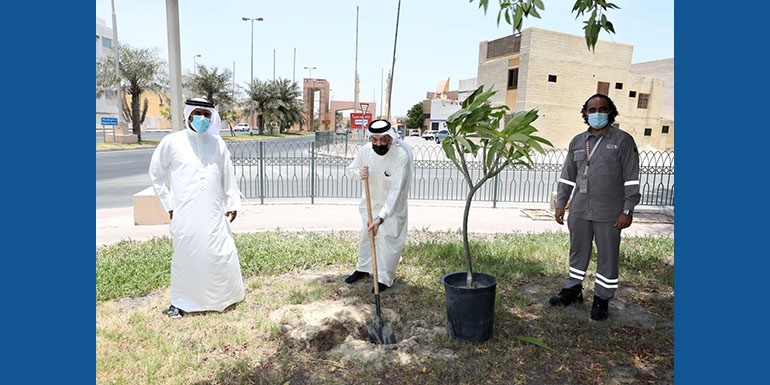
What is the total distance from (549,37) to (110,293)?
1178 inches

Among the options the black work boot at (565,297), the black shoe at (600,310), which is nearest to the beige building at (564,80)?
the black work boot at (565,297)

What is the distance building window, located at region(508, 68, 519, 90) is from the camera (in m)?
32.0

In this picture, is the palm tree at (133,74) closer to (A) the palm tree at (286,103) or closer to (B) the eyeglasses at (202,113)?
(A) the palm tree at (286,103)

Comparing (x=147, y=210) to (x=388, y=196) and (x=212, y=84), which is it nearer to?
(x=388, y=196)

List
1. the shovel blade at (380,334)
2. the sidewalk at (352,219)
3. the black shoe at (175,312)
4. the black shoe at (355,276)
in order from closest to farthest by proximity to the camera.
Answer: the shovel blade at (380,334), the black shoe at (175,312), the black shoe at (355,276), the sidewalk at (352,219)

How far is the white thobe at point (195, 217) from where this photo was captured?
4.05 meters

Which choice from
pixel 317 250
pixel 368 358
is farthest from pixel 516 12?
pixel 317 250

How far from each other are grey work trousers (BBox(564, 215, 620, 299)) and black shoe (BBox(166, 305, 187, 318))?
11.0 ft

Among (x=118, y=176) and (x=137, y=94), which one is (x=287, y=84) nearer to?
(x=137, y=94)

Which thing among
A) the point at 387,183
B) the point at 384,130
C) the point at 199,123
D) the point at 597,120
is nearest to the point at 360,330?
the point at 387,183

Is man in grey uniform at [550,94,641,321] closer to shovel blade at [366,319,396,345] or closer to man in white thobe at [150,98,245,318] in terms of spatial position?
shovel blade at [366,319,396,345]

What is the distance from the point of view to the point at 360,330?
4.11 metres

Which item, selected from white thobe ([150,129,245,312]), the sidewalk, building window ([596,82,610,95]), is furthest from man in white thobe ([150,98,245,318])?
building window ([596,82,610,95])

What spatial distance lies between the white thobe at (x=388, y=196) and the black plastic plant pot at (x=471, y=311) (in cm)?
95
